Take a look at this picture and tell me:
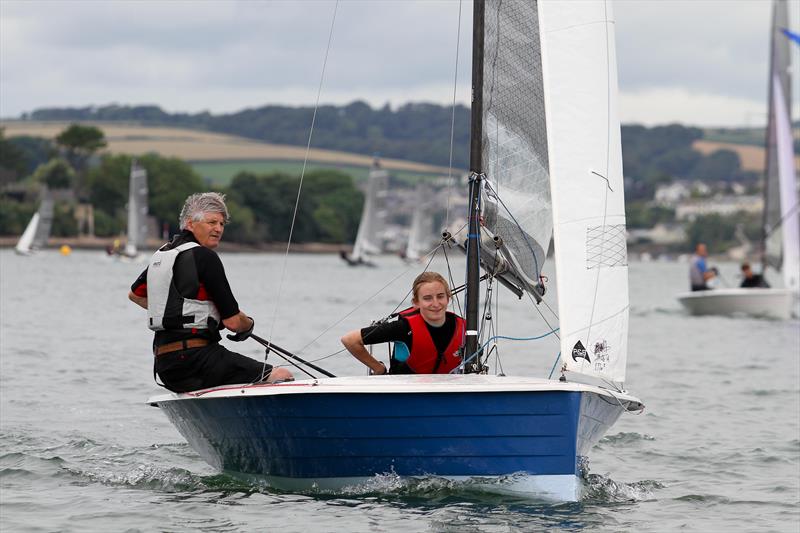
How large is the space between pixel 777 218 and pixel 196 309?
27.3m

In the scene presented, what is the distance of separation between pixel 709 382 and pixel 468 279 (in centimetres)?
1000

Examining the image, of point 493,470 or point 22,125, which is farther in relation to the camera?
point 22,125

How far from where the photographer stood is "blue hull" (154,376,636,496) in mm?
7996

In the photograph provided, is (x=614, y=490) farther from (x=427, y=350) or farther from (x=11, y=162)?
(x=11, y=162)

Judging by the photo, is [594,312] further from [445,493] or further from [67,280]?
[67,280]

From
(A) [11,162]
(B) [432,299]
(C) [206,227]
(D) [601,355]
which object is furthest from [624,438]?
(A) [11,162]

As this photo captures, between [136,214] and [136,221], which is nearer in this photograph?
[136,214]

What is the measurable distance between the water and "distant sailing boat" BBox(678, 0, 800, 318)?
6262 mm

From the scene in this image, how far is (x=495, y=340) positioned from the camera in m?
8.95

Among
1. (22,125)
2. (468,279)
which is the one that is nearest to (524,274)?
(468,279)

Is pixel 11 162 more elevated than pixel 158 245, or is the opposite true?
pixel 11 162

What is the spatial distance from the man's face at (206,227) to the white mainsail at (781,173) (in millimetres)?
26428

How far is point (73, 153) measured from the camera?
134 meters

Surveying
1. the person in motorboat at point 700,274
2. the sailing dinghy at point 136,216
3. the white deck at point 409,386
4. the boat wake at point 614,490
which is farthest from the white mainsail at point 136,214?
the white deck at point 409,386
